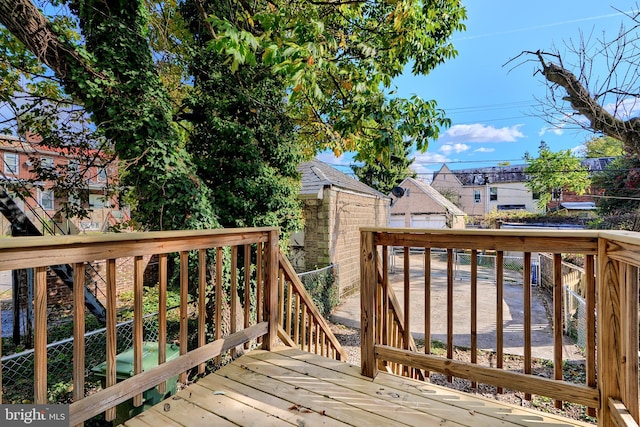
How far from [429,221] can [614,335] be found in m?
19.2

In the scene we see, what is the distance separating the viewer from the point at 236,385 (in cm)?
202

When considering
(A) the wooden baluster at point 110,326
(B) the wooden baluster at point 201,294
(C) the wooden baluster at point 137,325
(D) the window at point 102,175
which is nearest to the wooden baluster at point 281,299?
(B) the wooden baluster at point 201,294

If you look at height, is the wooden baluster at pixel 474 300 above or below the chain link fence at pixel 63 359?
above

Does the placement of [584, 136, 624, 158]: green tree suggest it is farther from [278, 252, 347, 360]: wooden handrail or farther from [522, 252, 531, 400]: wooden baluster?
[278, 252, 347, 360]: wooden handrail

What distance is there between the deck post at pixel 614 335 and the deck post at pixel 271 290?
2.15m

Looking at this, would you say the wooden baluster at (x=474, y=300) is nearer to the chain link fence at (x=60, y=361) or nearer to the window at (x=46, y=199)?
the chain link fence at (x=60, y=361)

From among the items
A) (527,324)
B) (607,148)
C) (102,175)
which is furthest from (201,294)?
(607,148)

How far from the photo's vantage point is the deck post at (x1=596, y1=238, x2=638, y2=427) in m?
1.34

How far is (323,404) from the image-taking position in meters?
1.79

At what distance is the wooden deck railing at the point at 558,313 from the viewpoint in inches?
53.4

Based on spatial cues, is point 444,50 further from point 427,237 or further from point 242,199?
point 427,237

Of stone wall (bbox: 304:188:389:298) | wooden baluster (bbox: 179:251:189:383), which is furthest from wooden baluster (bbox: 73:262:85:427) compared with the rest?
stone wall (bbox: 304:188:389:298)

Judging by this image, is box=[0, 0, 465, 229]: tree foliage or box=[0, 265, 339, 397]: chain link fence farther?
box=[0, 265, 339, 397]: chain link fence

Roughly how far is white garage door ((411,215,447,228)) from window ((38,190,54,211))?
60.7ft
